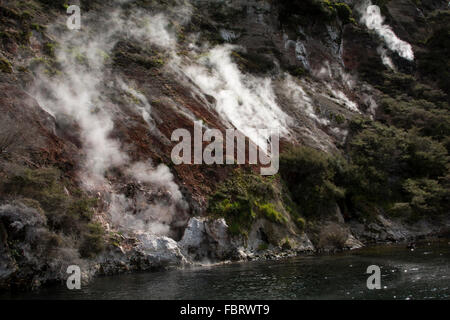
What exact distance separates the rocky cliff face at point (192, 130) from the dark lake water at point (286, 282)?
116 inches

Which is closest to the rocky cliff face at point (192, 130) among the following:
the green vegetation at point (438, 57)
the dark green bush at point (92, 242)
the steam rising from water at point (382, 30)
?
the dark green bush at point (92, 242)

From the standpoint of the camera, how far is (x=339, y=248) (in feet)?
128

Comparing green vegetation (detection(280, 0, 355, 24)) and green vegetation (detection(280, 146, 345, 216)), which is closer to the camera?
green vegetation (detection(280, 146, 345, 216))

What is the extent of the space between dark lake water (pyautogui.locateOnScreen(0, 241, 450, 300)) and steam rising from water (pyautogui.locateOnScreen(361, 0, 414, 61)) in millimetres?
60133

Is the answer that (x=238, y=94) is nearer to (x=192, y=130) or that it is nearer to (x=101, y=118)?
(x=192, y=130)

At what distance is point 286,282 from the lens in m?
22.3

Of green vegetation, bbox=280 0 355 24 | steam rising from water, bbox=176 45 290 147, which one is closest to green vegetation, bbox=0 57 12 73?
steam rising from water, bbox=176 45 290 147

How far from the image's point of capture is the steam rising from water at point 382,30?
263 feet

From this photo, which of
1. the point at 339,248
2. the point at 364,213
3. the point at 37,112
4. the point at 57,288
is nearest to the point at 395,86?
the point at 364,213

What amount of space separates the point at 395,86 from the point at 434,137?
53.7ft

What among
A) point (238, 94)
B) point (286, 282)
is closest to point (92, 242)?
point (286, 282)

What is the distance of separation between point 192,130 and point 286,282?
21.0 m

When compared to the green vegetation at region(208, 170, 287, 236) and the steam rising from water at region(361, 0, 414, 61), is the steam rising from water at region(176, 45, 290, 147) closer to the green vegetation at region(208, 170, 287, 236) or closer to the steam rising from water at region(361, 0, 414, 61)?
the green vegetation at region(208, 170, 287, 236)

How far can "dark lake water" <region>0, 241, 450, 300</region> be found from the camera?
19266 mm
